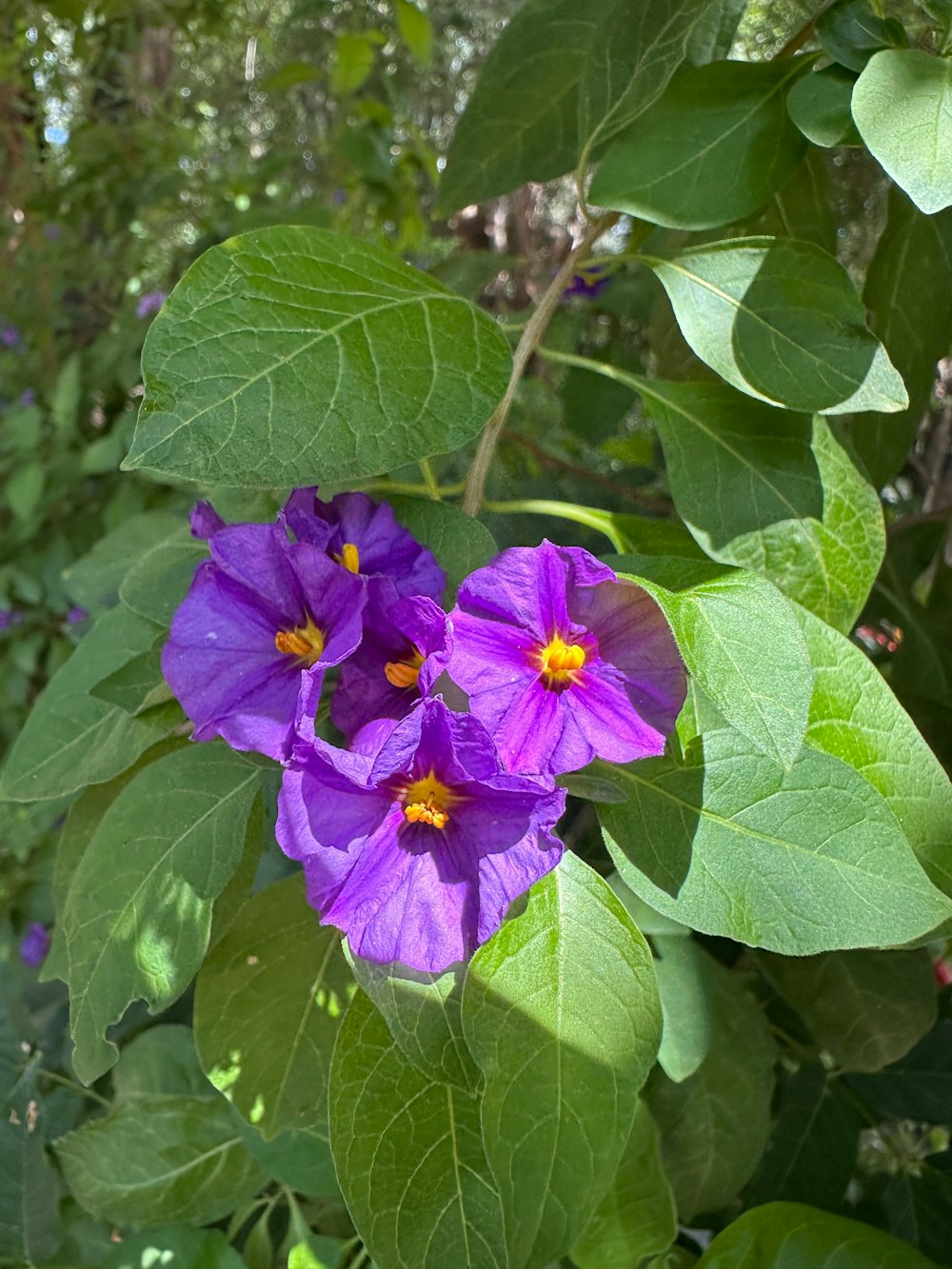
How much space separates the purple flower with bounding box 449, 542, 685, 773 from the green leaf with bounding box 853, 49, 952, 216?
269 mm

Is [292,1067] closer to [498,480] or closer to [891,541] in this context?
[498,480]

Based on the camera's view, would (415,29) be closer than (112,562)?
No

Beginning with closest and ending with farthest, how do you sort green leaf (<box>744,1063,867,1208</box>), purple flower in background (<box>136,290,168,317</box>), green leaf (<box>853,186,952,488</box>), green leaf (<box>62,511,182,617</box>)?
green leaf (<box>853,186,952,488</box>), green leaf (<box>744,1063,867,1208</box>), green leaf (<box>62,511,182,617</box>), purple flower in background (<box>136,290,168,317</box>)

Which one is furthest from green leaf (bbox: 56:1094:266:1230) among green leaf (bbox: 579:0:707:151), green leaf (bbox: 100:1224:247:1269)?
green leaf (bbox: 579:0:707:151)

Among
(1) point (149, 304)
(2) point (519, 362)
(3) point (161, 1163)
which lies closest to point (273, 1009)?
(3) point (161, 1163)

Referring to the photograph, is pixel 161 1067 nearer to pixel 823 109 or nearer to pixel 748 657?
pixel 748 657

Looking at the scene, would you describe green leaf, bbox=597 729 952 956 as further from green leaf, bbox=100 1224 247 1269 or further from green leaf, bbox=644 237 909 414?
green leaf, bbox=100 1224 247 1269

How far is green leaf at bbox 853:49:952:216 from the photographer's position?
0.55m

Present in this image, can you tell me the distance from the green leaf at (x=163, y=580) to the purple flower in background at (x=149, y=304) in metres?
1.91

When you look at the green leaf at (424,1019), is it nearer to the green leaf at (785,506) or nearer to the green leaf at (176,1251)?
the green leaf at (785,506)

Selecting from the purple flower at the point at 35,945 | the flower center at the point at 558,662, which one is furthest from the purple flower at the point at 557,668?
the purple flower at the point at 35,945

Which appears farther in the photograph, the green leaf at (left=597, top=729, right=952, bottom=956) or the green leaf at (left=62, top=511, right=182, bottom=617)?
the green leaf at (left=62, top=511, right=182, bottom=617)

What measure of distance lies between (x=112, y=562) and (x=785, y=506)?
0.78 m

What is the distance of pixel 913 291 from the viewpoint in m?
0.78
